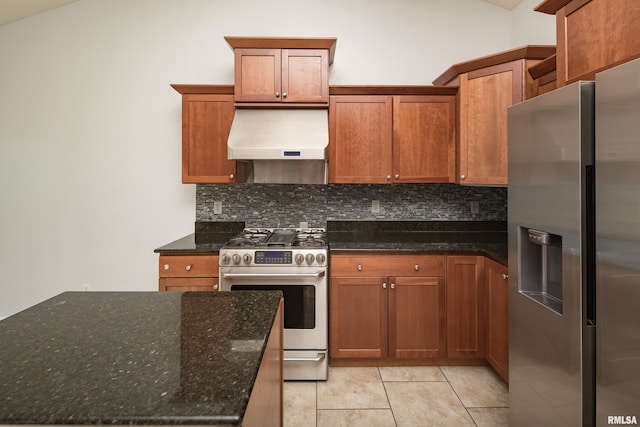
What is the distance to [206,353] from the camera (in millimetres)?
939

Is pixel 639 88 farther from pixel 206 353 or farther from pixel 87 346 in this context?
pixel 87 346

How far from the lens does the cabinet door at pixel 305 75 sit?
2910mm

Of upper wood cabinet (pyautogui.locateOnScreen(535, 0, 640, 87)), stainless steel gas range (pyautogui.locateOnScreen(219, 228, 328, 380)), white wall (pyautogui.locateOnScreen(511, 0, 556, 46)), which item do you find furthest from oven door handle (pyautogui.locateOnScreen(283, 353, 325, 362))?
white wall (pyautogui.locateOnScreen(511, 0, 556, 46))

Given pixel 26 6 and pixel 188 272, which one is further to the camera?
pixel 26 6

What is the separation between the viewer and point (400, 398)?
7.95 feet

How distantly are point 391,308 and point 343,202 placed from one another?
1.06 meters

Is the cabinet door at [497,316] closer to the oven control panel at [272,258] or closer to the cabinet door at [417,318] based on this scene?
the cabinet door at [417,318]

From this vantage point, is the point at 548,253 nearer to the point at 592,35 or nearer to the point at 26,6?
the point at 592,35

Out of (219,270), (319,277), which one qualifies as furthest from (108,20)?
(319,277)

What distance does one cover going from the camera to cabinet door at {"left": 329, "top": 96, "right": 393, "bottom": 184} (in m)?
3.02

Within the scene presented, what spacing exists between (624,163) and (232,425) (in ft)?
4.44

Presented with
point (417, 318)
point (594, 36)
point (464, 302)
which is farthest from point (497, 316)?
point (594, 36)

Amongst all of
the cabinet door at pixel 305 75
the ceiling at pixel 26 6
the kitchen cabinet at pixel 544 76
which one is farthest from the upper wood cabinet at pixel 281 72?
the ceiling at pixel 26 6

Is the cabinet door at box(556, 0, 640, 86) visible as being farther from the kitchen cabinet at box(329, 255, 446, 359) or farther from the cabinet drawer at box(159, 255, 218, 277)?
the cabinet drawer at box(159, 255, 218, 277)
